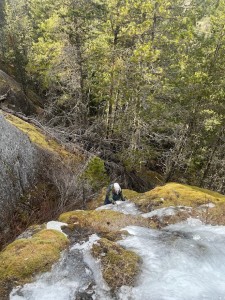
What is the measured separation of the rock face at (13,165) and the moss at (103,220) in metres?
2.42

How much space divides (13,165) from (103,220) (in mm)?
3826

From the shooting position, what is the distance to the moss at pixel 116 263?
546 cm

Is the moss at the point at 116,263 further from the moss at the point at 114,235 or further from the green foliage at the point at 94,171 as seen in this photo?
the green foliage at the point at 94,171

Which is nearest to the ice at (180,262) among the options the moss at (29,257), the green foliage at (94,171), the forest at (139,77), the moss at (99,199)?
the moss at (29,257)

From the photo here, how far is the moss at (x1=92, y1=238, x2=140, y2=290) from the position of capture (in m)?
5.46

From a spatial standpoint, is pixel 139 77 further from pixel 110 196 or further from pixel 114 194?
pixel 110 196

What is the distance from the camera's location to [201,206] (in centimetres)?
927

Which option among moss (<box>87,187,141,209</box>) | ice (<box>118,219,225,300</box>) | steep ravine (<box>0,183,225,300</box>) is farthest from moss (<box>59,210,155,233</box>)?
moss (<box>87,187,141,209</box>)

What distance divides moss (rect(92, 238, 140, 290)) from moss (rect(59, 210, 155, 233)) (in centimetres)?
109

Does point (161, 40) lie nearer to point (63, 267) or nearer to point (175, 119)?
point (175, 119)

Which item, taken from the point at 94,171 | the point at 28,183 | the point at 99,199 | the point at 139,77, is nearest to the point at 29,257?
the point at 28,183

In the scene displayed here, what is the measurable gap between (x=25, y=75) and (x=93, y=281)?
2528 centimetres

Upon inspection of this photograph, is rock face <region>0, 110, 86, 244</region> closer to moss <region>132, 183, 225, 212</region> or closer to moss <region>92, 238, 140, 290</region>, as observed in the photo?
moss <region>132, 183, 225, 212</region>

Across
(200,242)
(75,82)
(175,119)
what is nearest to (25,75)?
(75,82)
